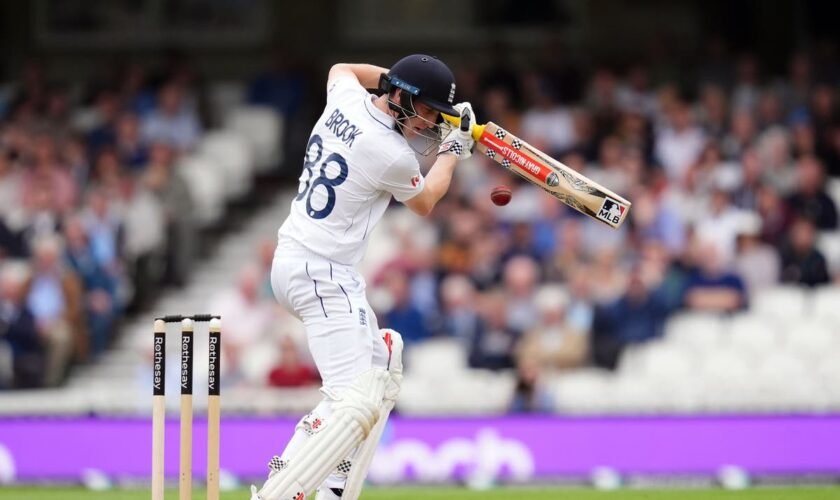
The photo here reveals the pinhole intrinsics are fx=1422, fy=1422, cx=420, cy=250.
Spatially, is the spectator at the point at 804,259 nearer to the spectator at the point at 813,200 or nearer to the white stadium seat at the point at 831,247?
the white stadium seat at the point at 831,247

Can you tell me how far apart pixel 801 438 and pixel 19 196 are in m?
6.77

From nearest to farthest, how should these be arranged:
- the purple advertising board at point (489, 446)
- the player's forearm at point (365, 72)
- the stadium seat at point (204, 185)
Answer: the player's forearm at point (365, 72) → the purple advertising board at point (489, 446) → the stadium seat at point (204, 185)

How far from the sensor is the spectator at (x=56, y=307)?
1055cm

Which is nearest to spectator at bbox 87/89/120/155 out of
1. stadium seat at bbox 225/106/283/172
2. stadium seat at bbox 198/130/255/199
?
stadium seat at bbox 198/130/255/199

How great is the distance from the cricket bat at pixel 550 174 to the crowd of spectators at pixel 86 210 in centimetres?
573

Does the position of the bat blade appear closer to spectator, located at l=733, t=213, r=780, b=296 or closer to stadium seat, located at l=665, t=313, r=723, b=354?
stadium seat, located at l=665, t=313, r=723, b=354

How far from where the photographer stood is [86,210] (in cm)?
1160

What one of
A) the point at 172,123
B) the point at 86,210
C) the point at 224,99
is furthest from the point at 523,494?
the point at 224,99

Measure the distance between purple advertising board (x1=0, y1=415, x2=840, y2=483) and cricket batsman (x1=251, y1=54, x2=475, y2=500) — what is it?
309 cm

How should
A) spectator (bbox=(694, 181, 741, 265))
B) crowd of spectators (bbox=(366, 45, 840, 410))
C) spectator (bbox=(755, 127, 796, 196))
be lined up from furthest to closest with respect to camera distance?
spectator (bbox=(755, 127, 796, 196)) < spectator (bbox=(694, 181, 741, 265)) < crowd of spectators (bbox=(366, 45, 840, 410))

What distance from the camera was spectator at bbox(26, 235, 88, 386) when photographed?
34.6ft

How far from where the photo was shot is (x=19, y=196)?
11.9 metres

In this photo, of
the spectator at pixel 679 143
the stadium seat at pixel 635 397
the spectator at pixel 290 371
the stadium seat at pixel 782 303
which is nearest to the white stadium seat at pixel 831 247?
the stadium seat at pixel 782 303

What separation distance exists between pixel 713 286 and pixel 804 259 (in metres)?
0.72
